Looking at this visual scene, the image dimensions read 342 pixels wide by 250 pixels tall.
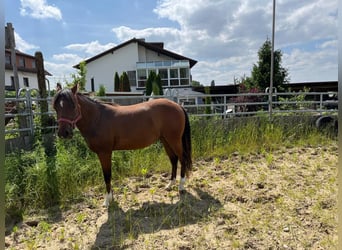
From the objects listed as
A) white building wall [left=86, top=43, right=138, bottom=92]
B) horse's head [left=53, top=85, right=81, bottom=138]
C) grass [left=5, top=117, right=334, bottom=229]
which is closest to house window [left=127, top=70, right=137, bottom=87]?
white building wall [left=86, top=43, right=138, bottom=92]

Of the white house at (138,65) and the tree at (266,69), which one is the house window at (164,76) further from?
the tree at (266,69)

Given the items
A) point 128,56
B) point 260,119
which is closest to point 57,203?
point 260,119

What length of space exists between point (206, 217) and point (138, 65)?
2099 centimetres

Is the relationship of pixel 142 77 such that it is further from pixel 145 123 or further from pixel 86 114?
pixel 86 114

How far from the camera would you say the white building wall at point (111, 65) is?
23.8 meters

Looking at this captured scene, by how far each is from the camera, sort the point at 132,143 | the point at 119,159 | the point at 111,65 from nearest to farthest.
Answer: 1. the point at 132,143
2. the point at 119,159
3. the point at 111,65

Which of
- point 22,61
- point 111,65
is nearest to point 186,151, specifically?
point 111,65

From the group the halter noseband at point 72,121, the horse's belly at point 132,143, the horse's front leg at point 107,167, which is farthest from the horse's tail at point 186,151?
the halter noseband at point 72,121

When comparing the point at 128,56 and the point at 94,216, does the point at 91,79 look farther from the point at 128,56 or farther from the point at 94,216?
the point at 94,216

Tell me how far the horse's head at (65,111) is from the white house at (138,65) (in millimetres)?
19576

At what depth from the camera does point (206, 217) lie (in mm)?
2697

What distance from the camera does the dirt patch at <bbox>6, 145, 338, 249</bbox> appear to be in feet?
7.43

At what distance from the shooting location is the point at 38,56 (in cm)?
464

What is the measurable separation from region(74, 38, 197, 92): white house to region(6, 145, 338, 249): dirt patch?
18.9 m
